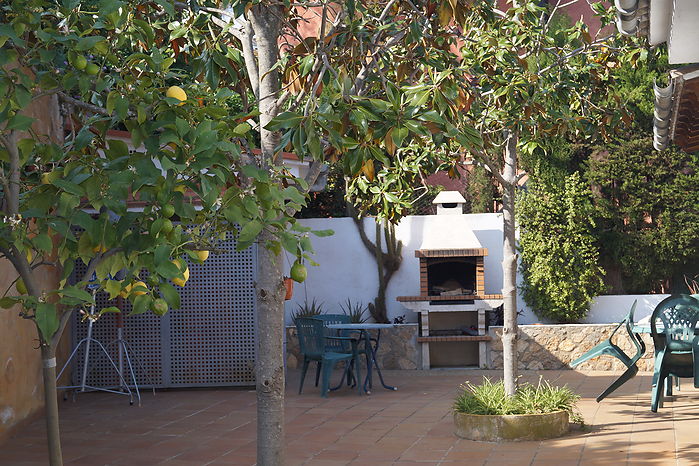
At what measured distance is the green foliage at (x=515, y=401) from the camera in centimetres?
726

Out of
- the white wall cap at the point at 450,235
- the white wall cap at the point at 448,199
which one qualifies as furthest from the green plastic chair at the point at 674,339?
the white wall cap at the point at 448,199

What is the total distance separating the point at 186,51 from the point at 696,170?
9.36 m

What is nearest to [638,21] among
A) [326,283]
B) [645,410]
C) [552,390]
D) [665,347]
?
[552,390]

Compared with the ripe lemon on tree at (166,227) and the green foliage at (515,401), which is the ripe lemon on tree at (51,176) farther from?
the green foliage at (515,401)

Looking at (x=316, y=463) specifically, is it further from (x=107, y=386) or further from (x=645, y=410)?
(x=107, y=386)

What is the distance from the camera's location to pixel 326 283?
1394 cm

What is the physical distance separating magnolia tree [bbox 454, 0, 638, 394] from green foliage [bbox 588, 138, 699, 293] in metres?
→ 4.56

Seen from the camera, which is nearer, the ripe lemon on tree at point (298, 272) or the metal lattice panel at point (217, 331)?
the ripe lemon on tree at point (298, 272)

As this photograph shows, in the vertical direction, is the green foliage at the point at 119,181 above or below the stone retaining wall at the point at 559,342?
above

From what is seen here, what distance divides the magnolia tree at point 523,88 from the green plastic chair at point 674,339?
58.8 inches

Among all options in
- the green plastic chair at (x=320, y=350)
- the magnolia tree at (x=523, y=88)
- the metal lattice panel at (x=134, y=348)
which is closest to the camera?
the magnolia tree at (x=523, y=88)

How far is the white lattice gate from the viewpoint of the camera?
439 inches

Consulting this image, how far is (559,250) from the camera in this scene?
1261 cm

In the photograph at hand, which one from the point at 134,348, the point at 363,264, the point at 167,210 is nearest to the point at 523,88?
the point at 167,210
